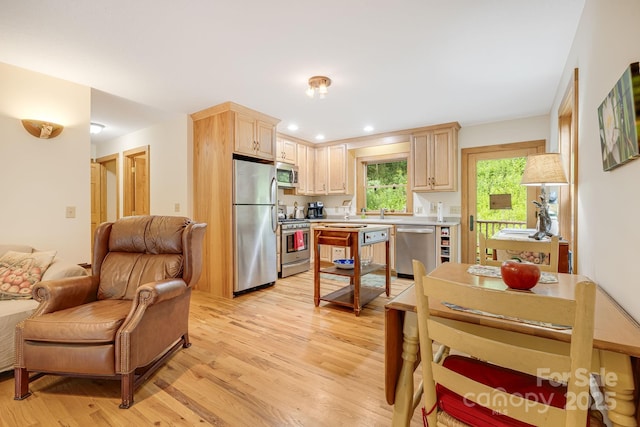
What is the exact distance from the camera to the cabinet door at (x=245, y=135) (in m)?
3.71

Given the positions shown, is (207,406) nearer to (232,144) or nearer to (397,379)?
(397,379)

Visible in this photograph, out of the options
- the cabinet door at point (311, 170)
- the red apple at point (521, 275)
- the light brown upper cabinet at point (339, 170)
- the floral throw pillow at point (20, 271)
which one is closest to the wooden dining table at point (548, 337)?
the red apple at point (521, 275)

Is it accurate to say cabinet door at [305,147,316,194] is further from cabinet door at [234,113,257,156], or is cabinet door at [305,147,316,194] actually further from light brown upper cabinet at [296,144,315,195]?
cabinet door at [234,113,257,156]

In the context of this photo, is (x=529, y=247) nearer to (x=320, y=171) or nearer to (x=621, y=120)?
(x=621, y=120)

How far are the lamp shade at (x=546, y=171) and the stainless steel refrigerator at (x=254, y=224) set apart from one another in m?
2.99

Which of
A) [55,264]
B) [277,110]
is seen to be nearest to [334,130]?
[277,110]

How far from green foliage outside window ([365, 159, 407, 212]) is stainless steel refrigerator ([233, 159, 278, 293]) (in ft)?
7.26

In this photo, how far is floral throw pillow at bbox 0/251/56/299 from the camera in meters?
2.03

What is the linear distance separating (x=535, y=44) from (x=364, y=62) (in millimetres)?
1361

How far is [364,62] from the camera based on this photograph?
2.62 metres

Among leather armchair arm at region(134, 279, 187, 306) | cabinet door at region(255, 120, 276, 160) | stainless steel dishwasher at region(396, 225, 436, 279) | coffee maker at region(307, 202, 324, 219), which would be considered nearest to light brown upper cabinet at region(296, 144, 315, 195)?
coffee maker at region(307, 202, 324, 219)

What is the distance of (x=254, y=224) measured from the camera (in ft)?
12.8

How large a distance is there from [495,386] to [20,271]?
3021 mm

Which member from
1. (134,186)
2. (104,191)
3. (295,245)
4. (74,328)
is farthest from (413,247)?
(104,191)
